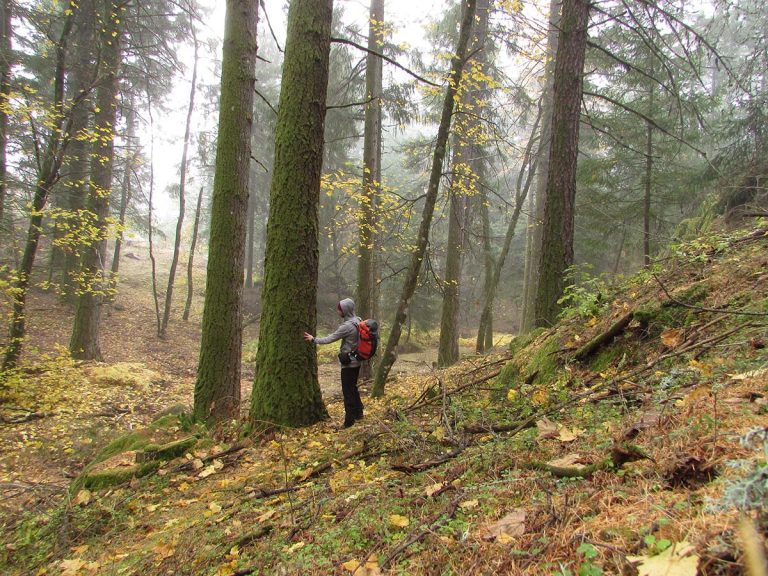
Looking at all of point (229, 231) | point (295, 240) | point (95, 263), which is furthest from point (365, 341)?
point (95, 263)

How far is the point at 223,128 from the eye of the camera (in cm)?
646

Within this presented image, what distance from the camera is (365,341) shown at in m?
5.89

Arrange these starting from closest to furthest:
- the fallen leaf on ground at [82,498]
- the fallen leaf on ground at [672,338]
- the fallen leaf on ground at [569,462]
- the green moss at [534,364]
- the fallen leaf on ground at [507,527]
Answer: the fallen leaf on ground at [507,527] < the fallen leaf on ground at [569,462] < the fallen leaf on ground at [672,338] < the fallen leaf on ground at [82,498] < the green moss at [534,364]

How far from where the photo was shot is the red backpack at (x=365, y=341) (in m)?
5.82

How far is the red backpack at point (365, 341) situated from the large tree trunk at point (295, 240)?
646 millimetres

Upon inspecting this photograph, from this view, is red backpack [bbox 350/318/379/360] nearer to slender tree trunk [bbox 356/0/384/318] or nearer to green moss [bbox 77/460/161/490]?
green moss [bbox 77/460/161/490]

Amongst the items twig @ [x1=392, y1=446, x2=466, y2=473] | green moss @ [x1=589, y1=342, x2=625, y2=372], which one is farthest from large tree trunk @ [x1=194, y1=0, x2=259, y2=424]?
green moss @ [x1=589, y1=342, x2=625, y2=372]

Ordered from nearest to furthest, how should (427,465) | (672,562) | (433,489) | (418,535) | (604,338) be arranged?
(672,562) → (418,535) → (433,489) → (427,465) → (604,338)

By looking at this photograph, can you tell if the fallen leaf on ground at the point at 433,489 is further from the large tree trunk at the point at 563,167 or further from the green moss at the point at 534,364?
the large tree trunk at the point at 563,167

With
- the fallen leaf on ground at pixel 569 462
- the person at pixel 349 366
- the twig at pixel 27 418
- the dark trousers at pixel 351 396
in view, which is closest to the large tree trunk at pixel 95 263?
the twig at pixel 27 418

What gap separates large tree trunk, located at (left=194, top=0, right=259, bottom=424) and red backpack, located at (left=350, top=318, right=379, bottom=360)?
2.03m

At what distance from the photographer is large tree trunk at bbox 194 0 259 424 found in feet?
20.8

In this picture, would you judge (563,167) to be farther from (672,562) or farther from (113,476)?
(113,476)

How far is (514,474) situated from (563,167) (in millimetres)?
5446
